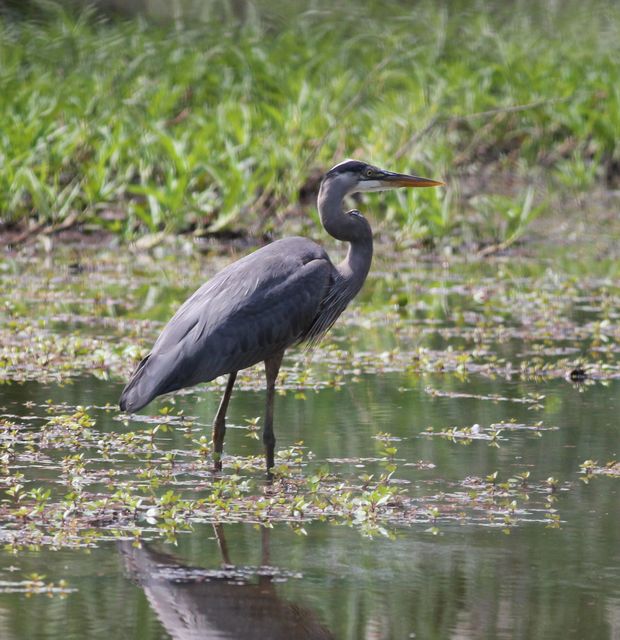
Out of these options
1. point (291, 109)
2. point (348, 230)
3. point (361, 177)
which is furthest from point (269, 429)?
point (291, 109)

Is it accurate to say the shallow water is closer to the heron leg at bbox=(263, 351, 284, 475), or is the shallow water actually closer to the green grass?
the heron leg at bbox=(263, 351, 284, 475)

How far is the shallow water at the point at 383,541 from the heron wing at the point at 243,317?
449 millimetres

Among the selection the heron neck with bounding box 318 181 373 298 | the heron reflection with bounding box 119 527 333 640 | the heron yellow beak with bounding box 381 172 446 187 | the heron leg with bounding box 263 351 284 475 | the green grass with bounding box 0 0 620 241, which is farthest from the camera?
the green grass with bounding box 0 0 620 241

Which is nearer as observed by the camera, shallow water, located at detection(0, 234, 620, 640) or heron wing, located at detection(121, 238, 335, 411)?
shallow water, located at detection(0, 234, 620, 640)

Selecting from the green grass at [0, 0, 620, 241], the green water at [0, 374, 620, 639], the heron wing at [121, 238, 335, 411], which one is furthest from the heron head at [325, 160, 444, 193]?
the green grass at [0, 0, 620, 241]

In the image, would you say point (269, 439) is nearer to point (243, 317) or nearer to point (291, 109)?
point (243, 317)

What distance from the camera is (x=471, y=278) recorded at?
1249 centimetres

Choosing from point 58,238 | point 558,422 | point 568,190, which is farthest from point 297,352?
point 568,190

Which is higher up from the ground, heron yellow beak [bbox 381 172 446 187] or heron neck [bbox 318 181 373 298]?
heron yellow beak [bbox 381 172 446 187]

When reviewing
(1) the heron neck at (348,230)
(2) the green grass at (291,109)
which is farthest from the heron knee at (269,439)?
(2) the green grass at (291,109)

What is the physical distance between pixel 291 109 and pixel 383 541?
10.5 metres

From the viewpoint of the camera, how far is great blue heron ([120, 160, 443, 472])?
680 centimetres

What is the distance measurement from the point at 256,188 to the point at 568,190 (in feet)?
14.7

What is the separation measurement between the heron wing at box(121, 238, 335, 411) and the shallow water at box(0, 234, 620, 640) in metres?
0.45
